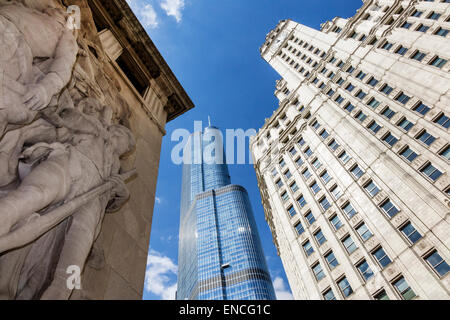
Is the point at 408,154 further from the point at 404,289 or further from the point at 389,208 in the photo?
the point at 404,289

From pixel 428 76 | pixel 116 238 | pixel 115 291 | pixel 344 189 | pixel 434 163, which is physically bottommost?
pixel 115 291

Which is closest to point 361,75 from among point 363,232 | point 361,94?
point 361,94

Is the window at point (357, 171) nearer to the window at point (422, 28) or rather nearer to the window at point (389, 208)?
the window at point (389, 208)

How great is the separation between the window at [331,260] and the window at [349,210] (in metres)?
4.76

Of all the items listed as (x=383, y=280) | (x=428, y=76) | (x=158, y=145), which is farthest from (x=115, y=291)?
(x=428, y=76)

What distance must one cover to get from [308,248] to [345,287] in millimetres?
6904

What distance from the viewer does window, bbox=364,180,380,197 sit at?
29625mm

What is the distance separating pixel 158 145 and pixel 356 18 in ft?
167

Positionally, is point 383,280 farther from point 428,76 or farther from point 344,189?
point 428,76

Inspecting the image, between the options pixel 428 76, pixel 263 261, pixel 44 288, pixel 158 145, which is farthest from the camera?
pixel 263 261

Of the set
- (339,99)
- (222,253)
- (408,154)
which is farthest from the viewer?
(222,253)

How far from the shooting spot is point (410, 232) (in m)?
25.0

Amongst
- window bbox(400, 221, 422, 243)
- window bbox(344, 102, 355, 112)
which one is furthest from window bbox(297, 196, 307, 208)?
window bbox(344, 102, 355, 112)

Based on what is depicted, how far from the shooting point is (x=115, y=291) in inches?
212
